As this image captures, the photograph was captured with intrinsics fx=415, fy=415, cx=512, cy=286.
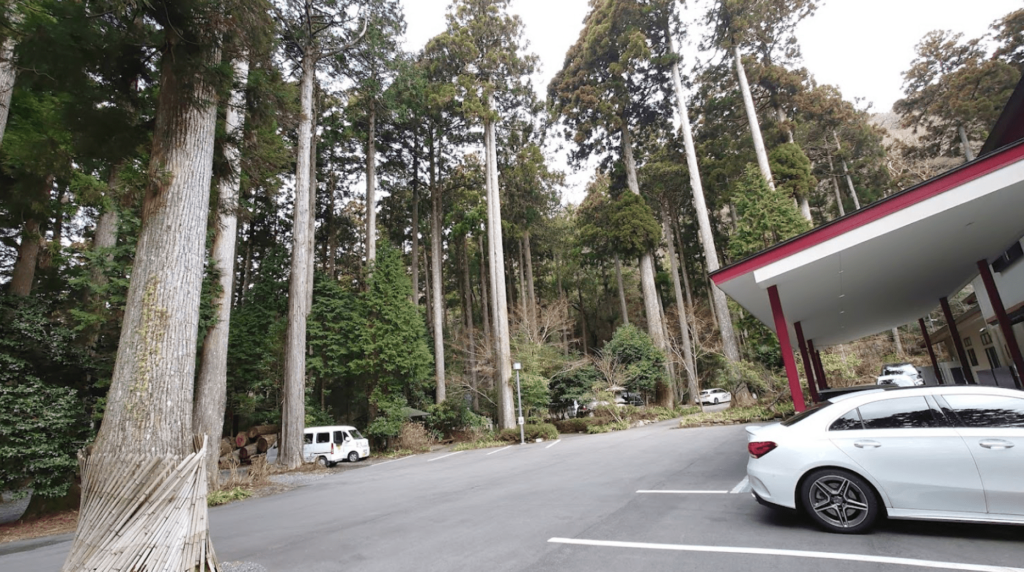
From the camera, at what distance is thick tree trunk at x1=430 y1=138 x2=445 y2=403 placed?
21109mm

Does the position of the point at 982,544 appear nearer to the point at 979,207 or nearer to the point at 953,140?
the point at 979,207

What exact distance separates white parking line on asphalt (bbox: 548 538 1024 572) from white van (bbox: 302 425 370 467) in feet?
43.6

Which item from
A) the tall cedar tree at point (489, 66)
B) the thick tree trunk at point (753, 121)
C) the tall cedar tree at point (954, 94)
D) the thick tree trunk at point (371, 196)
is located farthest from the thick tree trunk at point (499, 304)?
the tall cedar tree at point (954, 94)

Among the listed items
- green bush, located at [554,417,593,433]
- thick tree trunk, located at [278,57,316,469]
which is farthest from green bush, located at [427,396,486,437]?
thick tree trunk, located at [278,57,316,469]

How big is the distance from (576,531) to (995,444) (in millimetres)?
3372

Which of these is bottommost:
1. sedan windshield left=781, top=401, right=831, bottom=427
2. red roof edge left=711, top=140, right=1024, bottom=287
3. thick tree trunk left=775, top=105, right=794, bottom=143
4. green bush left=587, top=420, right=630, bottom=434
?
green bush left=587, top=420, right=630, bottom=434

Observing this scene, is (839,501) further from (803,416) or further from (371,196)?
(371,196)

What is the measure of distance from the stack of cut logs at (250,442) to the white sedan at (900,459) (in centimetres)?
1979

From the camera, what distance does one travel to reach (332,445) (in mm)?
15133

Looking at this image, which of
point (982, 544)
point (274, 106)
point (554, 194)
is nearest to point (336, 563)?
point (982, 544)

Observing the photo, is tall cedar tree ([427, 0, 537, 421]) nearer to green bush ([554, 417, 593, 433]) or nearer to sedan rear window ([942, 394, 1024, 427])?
Answer: green bush ([554, 417, 593, 433])

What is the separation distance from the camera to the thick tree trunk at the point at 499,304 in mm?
17609

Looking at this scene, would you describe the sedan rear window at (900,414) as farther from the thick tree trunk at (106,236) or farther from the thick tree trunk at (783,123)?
the thick tree trunk at (783,123)

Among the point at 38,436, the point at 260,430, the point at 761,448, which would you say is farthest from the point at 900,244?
the point at 260,430
